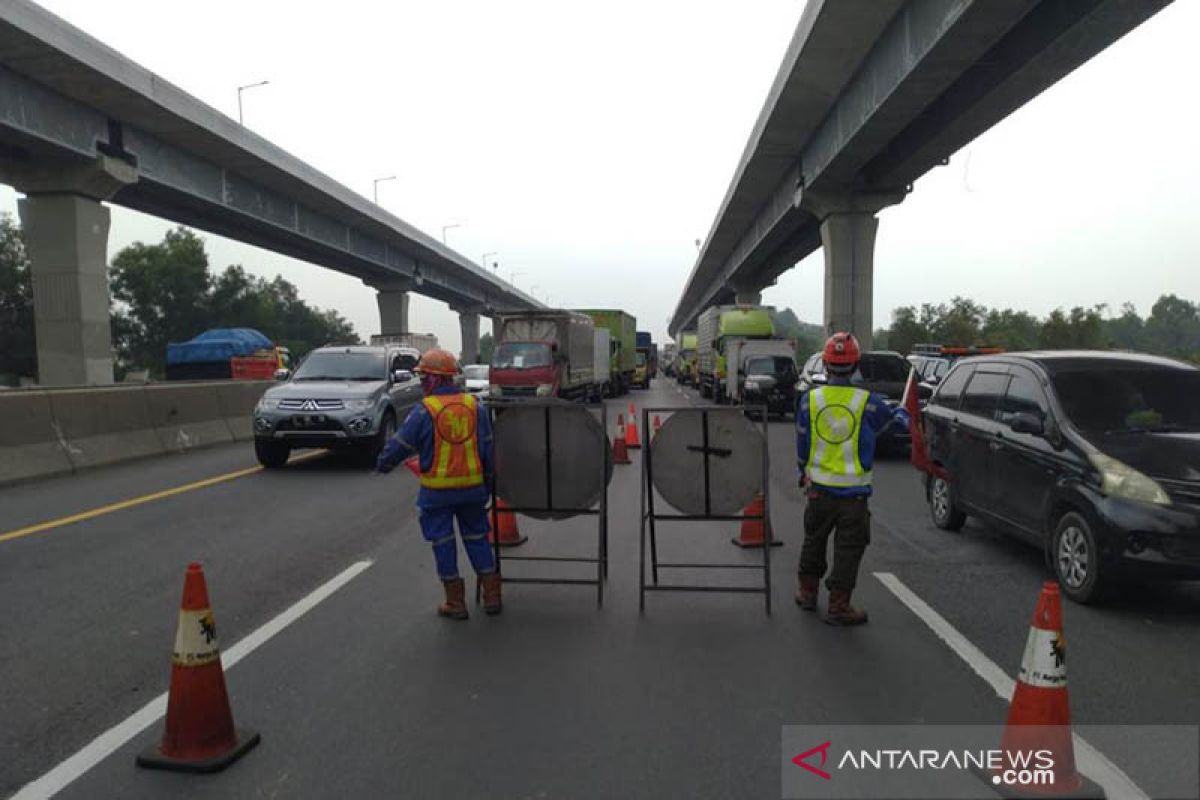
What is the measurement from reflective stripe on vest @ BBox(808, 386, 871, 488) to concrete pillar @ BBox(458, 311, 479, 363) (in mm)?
70809

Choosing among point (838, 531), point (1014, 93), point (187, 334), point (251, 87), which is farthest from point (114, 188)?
point (187, 334)

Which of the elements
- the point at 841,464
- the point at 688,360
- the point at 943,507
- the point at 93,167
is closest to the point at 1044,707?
the point at 841,464

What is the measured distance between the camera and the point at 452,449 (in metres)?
5.76

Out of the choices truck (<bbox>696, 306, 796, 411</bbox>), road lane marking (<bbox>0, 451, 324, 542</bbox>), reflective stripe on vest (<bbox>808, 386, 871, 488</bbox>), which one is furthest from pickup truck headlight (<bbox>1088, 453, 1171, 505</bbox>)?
truck (<bbox>696, 306, 796, 411</bbox>)

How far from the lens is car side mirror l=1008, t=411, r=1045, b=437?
Result: 668cm

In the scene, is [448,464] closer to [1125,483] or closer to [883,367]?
[1125,483]

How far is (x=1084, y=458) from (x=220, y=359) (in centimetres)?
4205

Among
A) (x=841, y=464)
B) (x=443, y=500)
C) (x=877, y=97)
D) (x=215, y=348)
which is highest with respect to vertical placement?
(x=877, y=97)

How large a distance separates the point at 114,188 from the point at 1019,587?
2504 cm

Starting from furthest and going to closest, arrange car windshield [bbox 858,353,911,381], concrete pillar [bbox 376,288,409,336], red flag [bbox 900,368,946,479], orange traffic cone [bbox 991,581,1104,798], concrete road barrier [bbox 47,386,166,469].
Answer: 1. concrete pillar [bbox 376,288,409,336]
2. car windshield [bbox 858,353,911,381]
3. concrete road barrier [bbox 47,386,166,469]
4. red flag [bbox 900,368,946,479]
5. orange traffic cone [bbox 991,581,1104,798]

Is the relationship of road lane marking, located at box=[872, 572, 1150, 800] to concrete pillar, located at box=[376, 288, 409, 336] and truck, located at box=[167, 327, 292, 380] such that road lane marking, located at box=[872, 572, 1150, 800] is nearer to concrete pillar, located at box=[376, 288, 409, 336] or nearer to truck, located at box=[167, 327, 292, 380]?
truck, located at box=[167, 327, 292, 380]

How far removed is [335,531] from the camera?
8789mm

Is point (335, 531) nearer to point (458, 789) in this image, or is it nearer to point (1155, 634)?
point (458, 789)

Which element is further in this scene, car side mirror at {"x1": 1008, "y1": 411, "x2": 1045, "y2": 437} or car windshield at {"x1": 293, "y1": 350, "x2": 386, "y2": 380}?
car windshield at {"x1": 293, "y1": 350, "x2": 386, "y2": 380}
